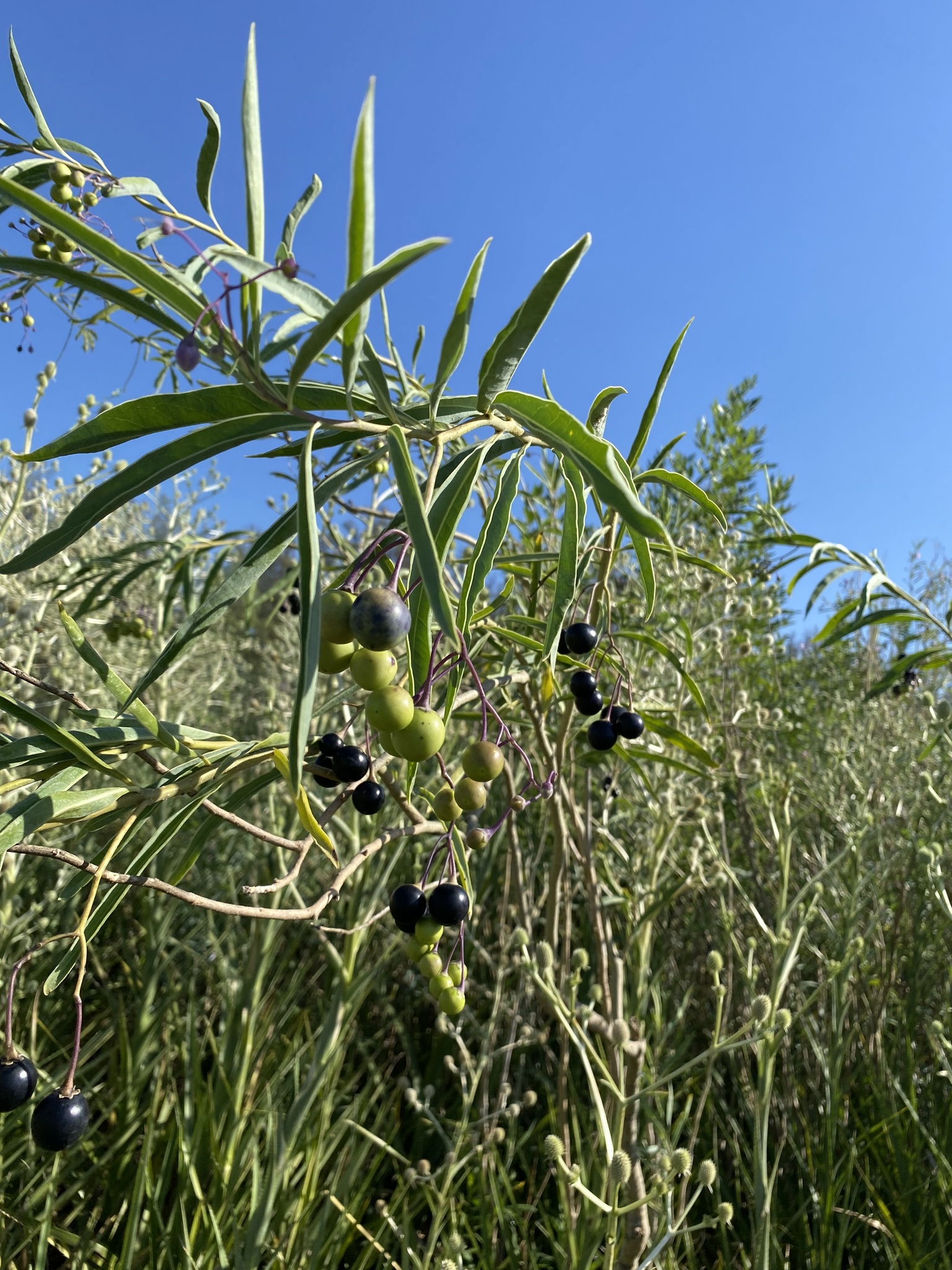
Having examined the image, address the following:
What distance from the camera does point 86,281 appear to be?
44 centimetres

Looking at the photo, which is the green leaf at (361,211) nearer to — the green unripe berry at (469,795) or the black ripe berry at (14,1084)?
the green unripe berry at (469,795)

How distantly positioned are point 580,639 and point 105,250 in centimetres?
64

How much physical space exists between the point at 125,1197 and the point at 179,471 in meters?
2.10

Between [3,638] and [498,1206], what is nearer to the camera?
[498,1206]

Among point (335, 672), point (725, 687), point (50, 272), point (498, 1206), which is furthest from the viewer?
point (725, 687)

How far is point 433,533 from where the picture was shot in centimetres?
55

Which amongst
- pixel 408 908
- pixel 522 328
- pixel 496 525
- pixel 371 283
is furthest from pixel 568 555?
pixel 408 908

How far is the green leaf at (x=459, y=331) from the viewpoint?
485 mm

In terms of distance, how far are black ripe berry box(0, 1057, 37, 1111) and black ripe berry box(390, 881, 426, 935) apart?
1.08 feet

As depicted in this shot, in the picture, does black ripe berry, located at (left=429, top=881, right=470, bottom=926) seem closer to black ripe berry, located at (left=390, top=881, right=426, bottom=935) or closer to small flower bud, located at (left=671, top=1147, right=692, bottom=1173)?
black ripe berry, located at (left=390, top=881, right=426, bottom=935)

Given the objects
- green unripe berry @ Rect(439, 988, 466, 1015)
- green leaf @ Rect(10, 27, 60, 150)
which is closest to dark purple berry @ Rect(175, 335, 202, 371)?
green unripe berry @ Rect(439, 988, 466, 1015)

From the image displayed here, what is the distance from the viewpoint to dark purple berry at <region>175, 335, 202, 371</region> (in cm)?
43

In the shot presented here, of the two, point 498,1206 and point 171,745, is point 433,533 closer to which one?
point 171,745

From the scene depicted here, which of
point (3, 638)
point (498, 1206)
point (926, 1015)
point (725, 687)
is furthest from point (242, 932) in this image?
point (926, 1015)
